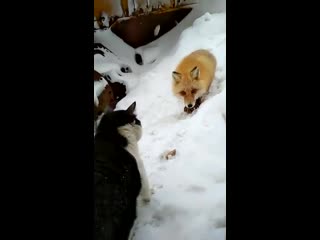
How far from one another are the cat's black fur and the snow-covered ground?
49mm

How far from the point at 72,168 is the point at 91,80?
37 cm

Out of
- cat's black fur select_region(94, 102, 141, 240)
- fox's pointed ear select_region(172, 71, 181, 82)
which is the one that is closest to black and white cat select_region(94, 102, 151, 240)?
cat's black fur select_region(94, 102, 141, 240)


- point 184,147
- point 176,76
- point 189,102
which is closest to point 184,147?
point 184,147

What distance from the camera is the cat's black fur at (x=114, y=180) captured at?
1.79 metres

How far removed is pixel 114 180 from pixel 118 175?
25 mm

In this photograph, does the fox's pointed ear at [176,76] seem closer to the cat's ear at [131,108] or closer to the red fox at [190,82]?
the red fox at [190,82]

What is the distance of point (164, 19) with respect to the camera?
6.36 ft

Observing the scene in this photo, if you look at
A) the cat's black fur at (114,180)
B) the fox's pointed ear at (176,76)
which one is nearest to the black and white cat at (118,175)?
the cat's black fur at (114,180)

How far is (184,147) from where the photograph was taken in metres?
1.81

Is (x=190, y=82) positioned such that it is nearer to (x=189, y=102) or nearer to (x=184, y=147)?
(x=189, y=102)

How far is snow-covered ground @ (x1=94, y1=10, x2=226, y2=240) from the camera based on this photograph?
1.74m

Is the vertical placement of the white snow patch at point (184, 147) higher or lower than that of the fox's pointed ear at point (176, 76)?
lower
